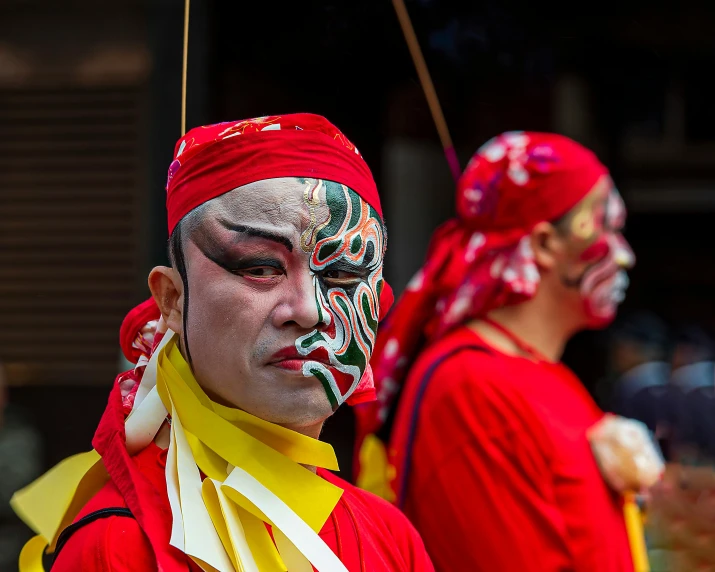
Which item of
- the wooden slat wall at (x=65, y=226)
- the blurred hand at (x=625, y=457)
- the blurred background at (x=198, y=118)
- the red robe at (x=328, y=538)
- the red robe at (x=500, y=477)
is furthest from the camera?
the wooden slat wall at (x=65, y=226)

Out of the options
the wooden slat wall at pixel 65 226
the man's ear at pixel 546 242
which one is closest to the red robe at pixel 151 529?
the man's ear at pixel 546 242

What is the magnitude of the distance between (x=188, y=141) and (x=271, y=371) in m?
0.40

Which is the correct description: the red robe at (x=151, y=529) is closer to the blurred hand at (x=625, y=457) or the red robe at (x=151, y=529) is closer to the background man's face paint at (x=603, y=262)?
the blurred hand at (x=625, y=457)

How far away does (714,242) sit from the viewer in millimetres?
7539

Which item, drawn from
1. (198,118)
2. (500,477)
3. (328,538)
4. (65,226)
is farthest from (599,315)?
(65,226)

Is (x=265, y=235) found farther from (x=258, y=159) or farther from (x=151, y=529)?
(x=151, y=529)

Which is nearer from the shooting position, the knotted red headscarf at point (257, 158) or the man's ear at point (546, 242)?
the knotted red headscarf at point (257, 158)

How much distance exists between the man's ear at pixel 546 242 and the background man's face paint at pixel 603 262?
7 centimetres

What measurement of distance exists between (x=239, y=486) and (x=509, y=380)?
4.56 feet

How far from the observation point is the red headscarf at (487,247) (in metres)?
3.21

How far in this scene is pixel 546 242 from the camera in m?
3.24

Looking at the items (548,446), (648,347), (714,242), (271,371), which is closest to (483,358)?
(548,446)

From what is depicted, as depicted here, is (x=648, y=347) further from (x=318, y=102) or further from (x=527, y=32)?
(x=318, y=102)

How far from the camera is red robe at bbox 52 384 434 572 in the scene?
160 centimetres
